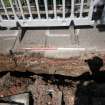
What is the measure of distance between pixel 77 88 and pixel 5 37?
5.96 ft

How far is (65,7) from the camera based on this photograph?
178 inches

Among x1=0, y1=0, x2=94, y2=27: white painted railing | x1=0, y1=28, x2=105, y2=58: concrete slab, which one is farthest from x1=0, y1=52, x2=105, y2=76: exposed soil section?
x1=0, y1=0, x2=94, y2=27: white painted railing

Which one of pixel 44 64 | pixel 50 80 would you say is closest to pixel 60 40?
pixel 44 64

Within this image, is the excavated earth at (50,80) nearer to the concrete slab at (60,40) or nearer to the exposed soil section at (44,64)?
the exposed soil section at (44,64)

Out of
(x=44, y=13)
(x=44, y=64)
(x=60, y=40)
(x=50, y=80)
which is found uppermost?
(x=44, y=13)

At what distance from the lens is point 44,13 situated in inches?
180

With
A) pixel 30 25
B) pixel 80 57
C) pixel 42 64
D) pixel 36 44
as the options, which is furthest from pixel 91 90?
pixel 30 25

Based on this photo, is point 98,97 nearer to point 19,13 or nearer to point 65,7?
point 65,7

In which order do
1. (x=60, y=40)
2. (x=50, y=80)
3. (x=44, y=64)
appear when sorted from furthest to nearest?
1. (x=60, y=40)
2. (x=44, y=64)
3. (x=50, y=80)

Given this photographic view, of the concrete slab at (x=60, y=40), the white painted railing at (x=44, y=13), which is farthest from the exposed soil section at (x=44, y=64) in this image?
the white painted railing at (x=44, y=13)

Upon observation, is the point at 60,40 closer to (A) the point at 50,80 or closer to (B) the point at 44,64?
(B) the point at 44,64

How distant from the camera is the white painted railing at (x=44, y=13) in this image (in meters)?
4.36

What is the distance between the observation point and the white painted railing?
4359mm

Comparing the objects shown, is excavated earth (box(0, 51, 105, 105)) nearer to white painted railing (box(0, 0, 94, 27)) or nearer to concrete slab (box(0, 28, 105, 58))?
concrete slab (box(0, 28, 105, 58))
